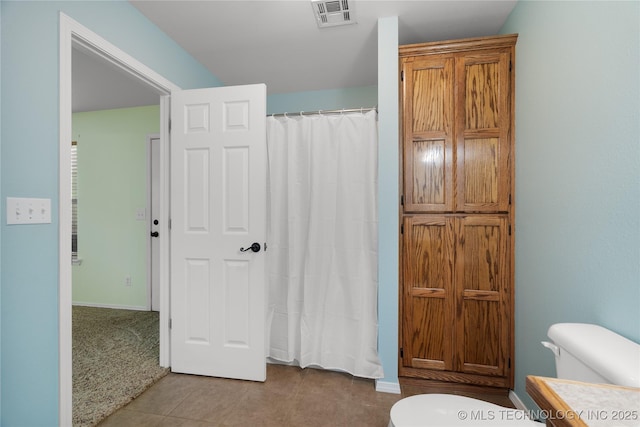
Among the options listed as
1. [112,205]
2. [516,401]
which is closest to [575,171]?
[516,401]

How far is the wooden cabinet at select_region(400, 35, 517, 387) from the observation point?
6.01 feet

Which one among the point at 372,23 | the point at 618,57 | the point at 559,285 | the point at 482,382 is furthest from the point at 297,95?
the point at 482,382

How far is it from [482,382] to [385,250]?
1.09 metres

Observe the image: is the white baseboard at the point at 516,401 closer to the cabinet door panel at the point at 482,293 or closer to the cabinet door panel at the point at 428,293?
the cabinet door panel at the point at 482,293

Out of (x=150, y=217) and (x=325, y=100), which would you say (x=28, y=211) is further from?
(x=325, y=100)

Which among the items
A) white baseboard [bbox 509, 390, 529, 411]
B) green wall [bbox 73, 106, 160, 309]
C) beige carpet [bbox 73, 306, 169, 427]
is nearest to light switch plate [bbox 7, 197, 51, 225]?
beige carpet [bbox 73, 306, 169, 427]

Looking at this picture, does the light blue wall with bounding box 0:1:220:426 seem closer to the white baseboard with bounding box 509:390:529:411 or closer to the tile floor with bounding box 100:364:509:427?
the tile floor with bounding box 100:364:509:427

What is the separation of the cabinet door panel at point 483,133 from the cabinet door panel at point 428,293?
264 mm

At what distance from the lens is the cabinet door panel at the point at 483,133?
1827 mm

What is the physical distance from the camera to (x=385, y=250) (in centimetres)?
188

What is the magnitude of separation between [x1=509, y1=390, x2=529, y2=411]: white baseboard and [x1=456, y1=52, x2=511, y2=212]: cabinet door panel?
1.18m

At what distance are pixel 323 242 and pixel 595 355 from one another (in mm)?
1543

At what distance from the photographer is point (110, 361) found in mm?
2141

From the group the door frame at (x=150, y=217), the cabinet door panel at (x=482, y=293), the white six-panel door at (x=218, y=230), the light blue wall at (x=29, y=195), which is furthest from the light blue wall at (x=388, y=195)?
the door frame at (x=150, y=217)
